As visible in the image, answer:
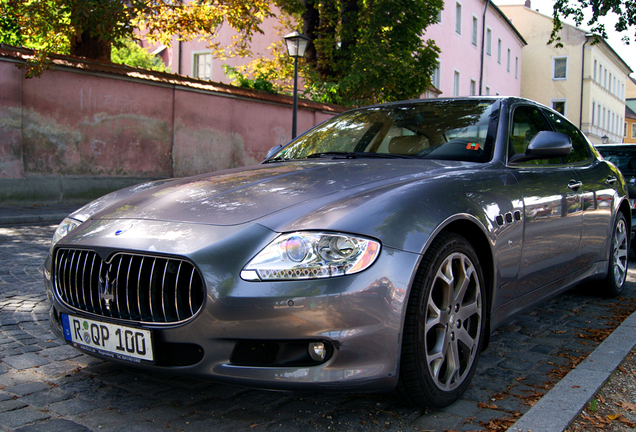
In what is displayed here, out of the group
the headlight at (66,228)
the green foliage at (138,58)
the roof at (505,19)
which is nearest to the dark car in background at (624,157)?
the headlight at (66,228)

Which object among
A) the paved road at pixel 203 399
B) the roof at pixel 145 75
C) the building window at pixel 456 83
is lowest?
the paved road at pixel 203 399

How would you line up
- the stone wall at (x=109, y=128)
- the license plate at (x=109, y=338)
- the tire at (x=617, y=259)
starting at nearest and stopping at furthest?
the license plate at (x=109, y=338) → the tire at (x=617, y=259) → the stone wall at (x=109, y=128)

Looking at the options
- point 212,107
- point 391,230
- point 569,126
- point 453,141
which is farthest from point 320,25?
point 391,230

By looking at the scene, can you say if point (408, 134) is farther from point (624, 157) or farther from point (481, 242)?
point (624, 157)

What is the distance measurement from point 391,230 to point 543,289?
1656 millimetres

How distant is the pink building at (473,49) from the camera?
30422 millimetres

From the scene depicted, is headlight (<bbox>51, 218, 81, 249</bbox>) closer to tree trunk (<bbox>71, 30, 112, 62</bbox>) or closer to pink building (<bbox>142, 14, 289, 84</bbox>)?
tree trunk (<bbox>71, 30, 112, 62</bbox>)

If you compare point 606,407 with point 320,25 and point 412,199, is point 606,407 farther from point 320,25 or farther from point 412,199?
point 320,25

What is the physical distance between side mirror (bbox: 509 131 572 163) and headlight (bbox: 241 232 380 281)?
1.59m

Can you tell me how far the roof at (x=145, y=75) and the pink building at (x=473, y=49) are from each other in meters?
12.3

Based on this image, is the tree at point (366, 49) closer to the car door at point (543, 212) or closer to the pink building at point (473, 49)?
the pink building at point (473, 49)

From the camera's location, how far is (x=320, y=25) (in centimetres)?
1922

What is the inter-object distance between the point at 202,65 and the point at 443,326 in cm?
2694

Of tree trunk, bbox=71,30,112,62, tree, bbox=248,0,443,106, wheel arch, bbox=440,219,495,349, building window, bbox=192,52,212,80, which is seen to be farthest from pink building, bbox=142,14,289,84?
wheel arch, bbox=440,219,495,349
